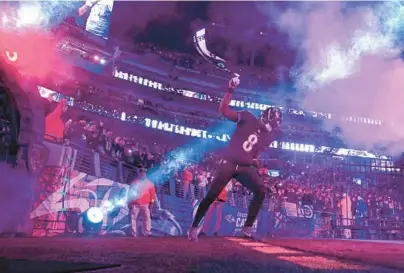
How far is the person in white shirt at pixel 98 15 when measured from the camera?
24047 mm

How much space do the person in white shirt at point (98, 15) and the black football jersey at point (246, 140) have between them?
1940cm

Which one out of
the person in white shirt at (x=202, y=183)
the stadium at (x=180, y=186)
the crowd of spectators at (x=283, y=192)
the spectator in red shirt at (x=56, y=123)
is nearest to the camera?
the stadium at (x=180, y=186)

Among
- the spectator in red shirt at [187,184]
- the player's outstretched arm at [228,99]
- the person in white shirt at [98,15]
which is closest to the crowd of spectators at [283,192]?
the spectator in red shirt at [187,184]

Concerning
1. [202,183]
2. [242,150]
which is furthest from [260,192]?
[202,183]

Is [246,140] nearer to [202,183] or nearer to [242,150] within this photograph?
[242,150]

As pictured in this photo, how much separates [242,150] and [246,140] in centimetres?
18

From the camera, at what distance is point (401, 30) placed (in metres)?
10.8

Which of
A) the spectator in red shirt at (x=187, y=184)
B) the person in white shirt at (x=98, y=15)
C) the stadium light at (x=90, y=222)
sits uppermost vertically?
the person in white shirt at (x=98, y=15)

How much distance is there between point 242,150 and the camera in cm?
628

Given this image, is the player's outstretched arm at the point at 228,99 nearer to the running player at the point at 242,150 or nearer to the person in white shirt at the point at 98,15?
the running player at the point at 242,150

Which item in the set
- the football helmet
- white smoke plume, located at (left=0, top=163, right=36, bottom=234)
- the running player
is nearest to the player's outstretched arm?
the running player

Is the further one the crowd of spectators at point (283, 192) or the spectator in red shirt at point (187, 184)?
the spectator in red shirt at point (187, 184)

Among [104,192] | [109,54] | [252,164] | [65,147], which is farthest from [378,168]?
[109,54]

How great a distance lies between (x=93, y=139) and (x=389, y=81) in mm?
8481
